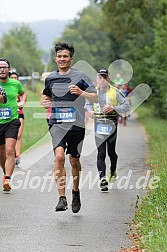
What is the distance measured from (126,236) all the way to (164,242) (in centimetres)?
144

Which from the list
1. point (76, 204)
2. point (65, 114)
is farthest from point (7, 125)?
A: point (76, 204)

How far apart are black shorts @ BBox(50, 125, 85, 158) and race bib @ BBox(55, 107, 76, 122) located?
0.14m

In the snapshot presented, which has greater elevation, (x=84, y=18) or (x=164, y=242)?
(x=164, y=242)

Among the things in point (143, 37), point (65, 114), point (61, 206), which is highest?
point (65, 114)

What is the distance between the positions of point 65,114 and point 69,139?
0.35m

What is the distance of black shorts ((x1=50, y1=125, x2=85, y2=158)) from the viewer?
9344 millimetres

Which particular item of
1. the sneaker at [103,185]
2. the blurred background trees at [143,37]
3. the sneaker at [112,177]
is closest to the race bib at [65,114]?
the sneaker at [103,185]

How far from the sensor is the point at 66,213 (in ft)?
31.4

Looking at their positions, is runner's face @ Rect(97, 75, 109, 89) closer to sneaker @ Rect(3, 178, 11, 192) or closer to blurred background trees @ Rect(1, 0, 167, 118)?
sneaker @ Rect(3, 178, 11, 192)

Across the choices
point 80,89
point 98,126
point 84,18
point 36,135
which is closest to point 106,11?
point 36,135

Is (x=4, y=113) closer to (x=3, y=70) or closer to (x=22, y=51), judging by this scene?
(x=3, y=70)

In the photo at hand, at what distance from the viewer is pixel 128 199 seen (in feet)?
35.6

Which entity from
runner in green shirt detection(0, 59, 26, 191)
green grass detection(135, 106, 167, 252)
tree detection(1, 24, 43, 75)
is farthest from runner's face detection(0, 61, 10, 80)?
tree detection(1, 24, 43, 75)

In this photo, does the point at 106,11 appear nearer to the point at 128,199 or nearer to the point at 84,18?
the point at 128,199
